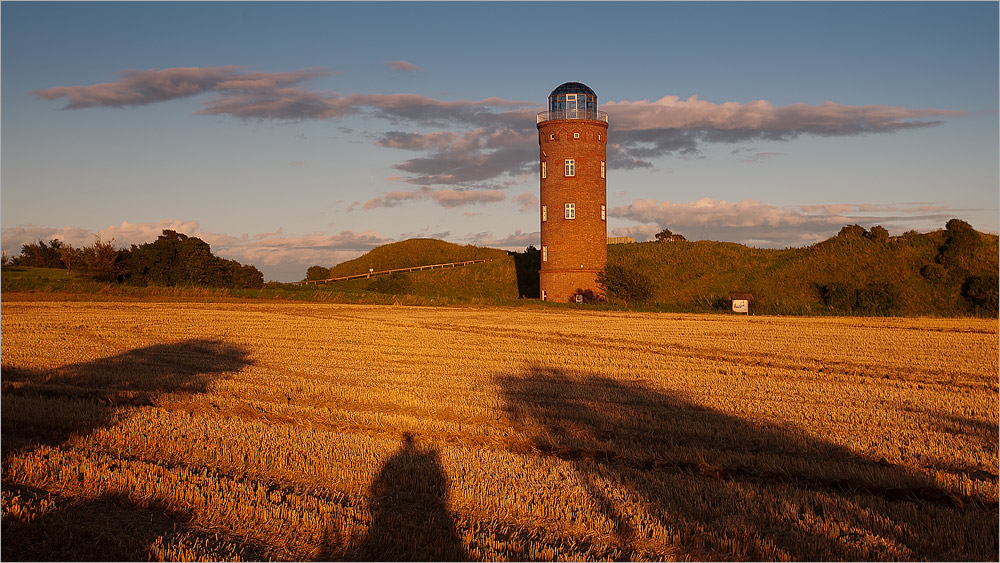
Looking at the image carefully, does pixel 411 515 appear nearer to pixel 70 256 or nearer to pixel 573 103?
pixel 573 103

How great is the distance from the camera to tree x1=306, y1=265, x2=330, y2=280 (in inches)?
3679

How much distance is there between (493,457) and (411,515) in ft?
7.33

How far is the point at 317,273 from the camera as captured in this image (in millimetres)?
94500

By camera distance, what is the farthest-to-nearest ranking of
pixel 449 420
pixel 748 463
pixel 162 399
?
pixel 162 399
pixel 449 420
pixel 748 463

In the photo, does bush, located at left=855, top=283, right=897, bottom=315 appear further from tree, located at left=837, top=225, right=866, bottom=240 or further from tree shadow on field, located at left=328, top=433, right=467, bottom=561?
tree shadow on field, located at left=328, top=433, right=467, bottom=561

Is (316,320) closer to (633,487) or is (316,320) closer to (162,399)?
(162,399)

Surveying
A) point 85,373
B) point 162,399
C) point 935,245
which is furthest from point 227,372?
point 935,245

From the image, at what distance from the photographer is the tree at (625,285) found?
5272 cm

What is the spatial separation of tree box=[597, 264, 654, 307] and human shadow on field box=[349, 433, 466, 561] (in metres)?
44.1

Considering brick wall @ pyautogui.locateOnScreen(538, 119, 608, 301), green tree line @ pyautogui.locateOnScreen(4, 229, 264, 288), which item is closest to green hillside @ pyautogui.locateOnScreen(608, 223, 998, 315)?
brick wall @ pyautogui.locateOnScreen(538, 119, 608, 301)

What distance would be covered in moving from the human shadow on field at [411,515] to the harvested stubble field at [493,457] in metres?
0.03


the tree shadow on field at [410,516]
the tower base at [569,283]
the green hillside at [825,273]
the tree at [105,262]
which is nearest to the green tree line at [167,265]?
the tree at [105,262]

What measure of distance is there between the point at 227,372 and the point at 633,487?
11.7 meters

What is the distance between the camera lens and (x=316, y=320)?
34344 mm
